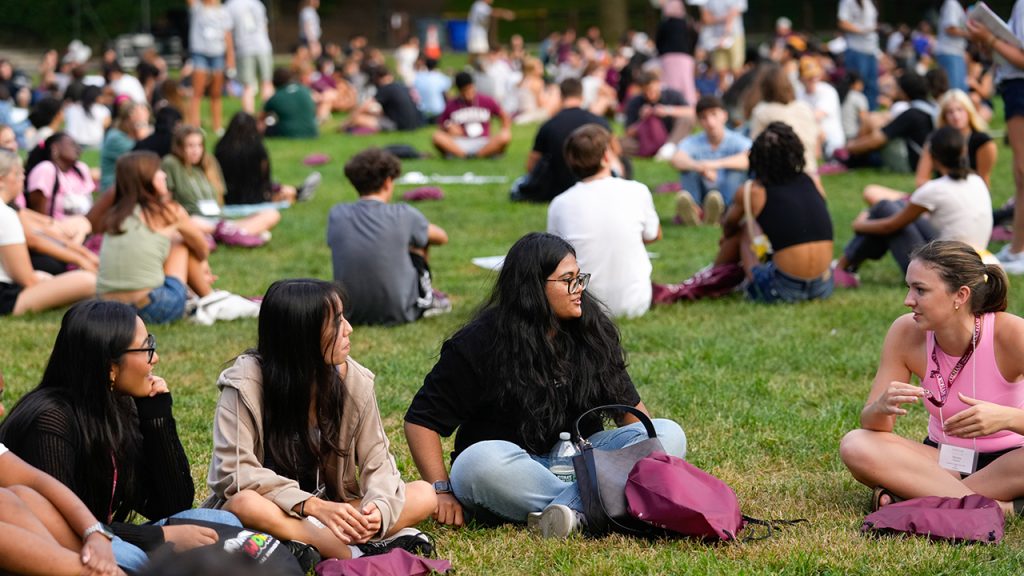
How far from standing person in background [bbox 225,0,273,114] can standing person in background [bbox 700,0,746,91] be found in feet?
22.0

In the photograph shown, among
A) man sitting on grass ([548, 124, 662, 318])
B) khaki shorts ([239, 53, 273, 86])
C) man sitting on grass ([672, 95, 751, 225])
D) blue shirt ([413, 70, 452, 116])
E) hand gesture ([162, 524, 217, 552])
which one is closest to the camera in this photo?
hand gesture ([162, 524, 217, 552])

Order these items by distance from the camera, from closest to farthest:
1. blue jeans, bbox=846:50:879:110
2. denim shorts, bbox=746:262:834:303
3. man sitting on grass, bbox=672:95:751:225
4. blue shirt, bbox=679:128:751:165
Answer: denim shorts, bbox=746:262:834:303 < man sitting on grass, bbox=672:95:751:225 < blue shirt, bbox=679:128:751:165 < blue jeans, bbox=846:50:879:110

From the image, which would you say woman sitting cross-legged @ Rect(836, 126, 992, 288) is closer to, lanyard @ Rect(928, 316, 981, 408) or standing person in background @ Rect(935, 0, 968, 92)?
lanyard @ Rect(928, 316, 981, 408)

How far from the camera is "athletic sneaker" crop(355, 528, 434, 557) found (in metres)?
4.38

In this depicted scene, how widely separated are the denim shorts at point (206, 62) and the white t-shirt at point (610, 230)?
12419mm

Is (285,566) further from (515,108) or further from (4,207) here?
(515,108)

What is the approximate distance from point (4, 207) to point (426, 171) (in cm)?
840

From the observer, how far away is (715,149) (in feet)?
39.2

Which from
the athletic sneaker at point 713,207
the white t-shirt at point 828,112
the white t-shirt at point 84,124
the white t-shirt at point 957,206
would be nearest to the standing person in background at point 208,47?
the white t-shirt at point 84,124

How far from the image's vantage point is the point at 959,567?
4.18m

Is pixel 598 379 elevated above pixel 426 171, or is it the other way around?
pixel 598 379

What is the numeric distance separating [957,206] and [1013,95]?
3.67 ft

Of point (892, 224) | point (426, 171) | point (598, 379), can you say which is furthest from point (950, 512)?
point (426, 171)

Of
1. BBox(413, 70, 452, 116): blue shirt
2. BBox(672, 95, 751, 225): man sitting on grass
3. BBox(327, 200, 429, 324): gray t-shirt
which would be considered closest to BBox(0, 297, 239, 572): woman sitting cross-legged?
BBox(327, 200, 429, 324): gray t-shirt
